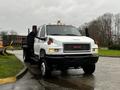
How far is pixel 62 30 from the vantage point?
14352mm

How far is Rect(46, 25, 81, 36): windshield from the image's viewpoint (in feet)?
46.3

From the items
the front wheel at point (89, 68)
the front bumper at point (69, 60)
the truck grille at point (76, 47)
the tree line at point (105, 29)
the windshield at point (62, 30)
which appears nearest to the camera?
the front bumper at point (69, 60)

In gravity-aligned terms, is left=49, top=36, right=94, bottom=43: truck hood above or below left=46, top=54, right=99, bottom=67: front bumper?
above

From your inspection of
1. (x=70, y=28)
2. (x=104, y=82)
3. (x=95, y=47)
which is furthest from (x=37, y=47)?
(x=104, y=82)

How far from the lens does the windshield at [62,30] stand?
14.1 metres

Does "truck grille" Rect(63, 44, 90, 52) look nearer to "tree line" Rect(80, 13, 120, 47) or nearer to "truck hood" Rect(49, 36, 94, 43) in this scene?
"truck hood" Rect(49, 36, 94, 43)

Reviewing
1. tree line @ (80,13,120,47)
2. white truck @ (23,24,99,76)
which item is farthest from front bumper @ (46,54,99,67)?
tree line @ (80,13,120,47)

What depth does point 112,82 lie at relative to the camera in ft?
37.8

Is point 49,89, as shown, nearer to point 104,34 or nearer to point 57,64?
point 57,64

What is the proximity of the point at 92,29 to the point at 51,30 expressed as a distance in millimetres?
73734

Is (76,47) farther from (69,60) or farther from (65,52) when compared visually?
(69,60)

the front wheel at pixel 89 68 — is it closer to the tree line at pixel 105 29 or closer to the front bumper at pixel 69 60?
the front bumper at pixel 69 60

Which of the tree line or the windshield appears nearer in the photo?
the windshield

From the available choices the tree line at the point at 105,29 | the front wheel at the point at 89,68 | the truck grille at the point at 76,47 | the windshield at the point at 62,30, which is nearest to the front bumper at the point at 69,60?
the truck grille at the point at 76,47
